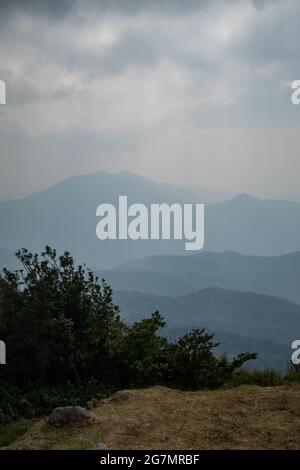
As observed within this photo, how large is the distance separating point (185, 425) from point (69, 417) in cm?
172

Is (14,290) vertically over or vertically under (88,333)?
over

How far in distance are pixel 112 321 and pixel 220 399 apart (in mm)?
3621

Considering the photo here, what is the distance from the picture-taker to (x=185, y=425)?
834 cm

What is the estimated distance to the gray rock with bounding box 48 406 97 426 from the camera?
27.3 ft

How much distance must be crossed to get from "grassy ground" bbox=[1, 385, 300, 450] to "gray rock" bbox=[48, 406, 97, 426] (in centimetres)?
13

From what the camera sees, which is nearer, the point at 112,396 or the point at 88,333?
the point at 112,396
